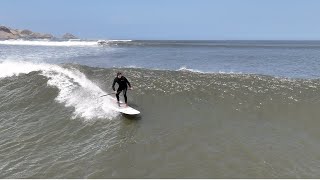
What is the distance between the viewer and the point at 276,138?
456 inches

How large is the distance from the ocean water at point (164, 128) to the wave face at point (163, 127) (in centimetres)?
3

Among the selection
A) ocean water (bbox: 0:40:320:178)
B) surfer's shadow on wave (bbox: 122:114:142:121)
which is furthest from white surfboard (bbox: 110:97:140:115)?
ocean water (bbox: 0:40:320:178)

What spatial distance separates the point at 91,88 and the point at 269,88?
30.2 ft

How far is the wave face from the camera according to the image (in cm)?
972

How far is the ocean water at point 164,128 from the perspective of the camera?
31.6ft

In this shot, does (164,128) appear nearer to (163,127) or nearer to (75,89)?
(163,127)

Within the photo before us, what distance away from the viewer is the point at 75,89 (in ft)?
60.5

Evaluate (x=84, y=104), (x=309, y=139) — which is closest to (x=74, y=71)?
(x=84, y=104)

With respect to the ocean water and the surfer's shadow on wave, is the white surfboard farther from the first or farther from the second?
the ocean water

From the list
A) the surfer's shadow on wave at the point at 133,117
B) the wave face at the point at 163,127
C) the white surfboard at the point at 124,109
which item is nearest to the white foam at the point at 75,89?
the wave face at the point at 163,127

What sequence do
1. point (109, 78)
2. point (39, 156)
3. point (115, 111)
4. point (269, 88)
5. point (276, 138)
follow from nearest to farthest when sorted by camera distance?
point (39, 156) < point (276, 138) < point (115, 111) < point (269, 88) < point (109, 78)

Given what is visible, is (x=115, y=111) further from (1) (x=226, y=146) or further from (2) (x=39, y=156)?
(1) (x=226, y=146)

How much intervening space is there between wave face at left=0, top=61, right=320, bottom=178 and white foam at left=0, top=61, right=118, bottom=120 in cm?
6

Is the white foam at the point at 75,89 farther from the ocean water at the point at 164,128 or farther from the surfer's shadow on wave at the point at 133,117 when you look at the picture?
the surfer's shadow on wave at the point at 133,117
